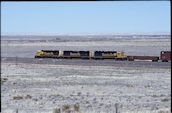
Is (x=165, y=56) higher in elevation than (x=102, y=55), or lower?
lower

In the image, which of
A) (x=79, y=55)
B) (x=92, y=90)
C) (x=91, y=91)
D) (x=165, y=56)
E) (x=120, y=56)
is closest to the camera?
(x=91, y=91)

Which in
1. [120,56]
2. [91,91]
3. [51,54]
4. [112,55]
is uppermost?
[51,54]

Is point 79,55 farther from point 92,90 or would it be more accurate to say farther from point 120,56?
point 92,90

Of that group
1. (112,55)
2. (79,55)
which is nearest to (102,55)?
(112,55)

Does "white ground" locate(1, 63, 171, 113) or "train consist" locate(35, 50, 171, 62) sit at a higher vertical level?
"train consist" locate(35, 50, 171, 62)

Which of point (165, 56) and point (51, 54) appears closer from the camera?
point (165, 56)

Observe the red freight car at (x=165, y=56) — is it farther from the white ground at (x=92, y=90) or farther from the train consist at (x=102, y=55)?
the white ground at (x=92, y=90)

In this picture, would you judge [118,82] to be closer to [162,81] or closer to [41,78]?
[162,81]

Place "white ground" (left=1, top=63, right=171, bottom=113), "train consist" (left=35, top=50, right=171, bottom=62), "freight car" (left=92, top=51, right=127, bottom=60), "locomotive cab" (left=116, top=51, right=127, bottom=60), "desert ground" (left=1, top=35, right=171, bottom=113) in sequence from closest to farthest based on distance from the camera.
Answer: "desert ground" (left=1, top=35, right=171, bottom=113), "white ground" (left=1, top=63, right=171, bottom=113), "train consist" (left=35, top=50, right=171, bottom=62), "locomotive cab" (left=116, top=51, right=127, bottom=60), "freight car" (left=92, top=51, right=127, bottom=60)

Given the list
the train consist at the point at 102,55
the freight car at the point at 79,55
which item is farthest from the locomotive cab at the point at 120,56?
the freight car at the point at 79,55

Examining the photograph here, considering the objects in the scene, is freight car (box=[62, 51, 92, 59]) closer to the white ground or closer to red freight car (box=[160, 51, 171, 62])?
red freight car (box=[160, 51, 171, 62])

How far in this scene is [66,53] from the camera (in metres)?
63.2

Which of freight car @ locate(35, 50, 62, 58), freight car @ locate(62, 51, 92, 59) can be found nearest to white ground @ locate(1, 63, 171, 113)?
freight car @ locate(62, 51, 92, 59)

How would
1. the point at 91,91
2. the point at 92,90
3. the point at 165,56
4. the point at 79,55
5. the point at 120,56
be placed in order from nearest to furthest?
the point at 91,91, the point at 92,90, the point at 165,56, the point at 120,56, the point at 79,55
